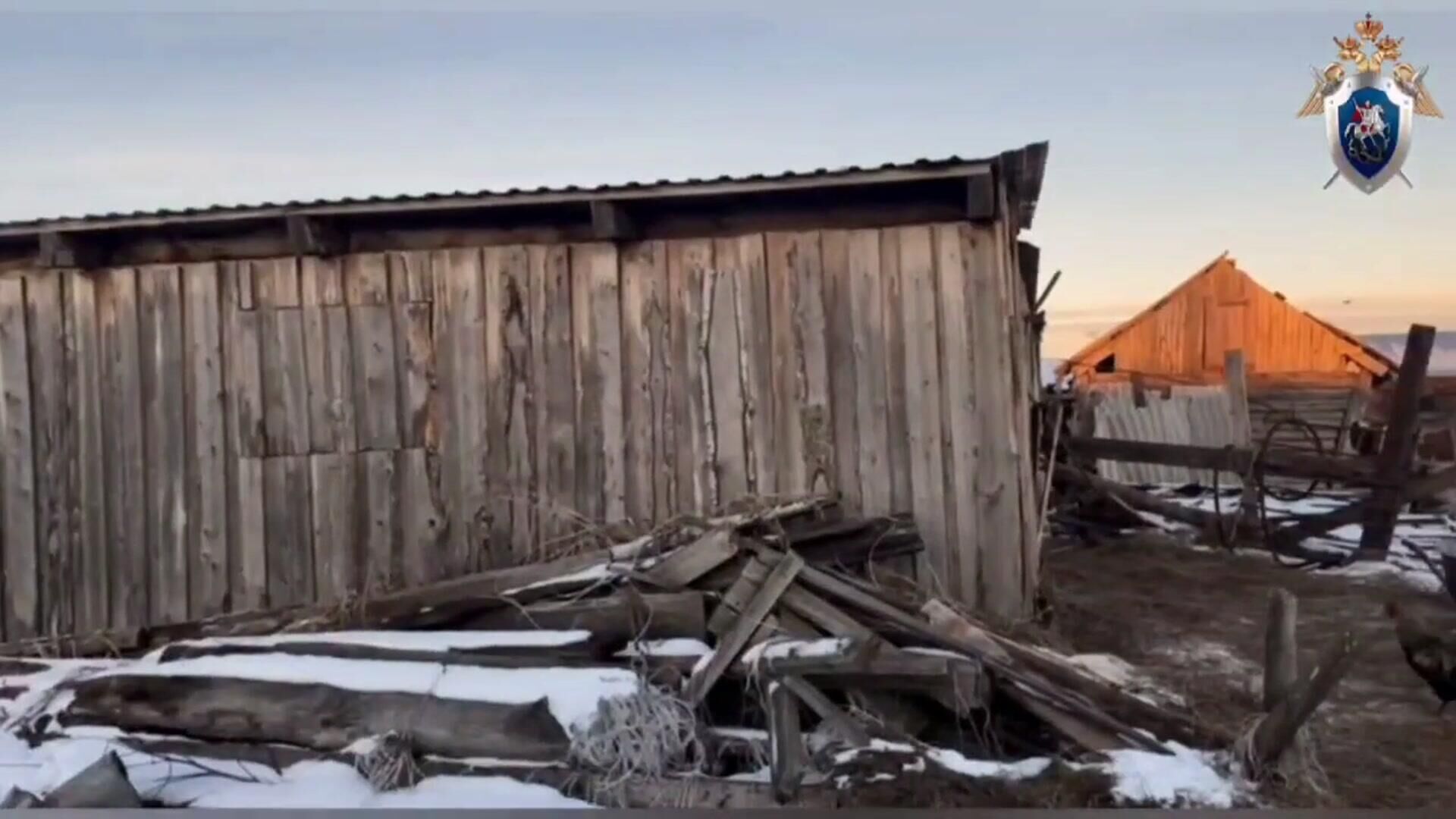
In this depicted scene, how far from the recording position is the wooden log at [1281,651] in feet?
11.2

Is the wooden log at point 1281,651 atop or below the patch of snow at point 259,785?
atop

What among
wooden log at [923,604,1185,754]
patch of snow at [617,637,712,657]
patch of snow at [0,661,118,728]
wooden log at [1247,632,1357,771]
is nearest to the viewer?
wooden log at [1247,632,1357,771]

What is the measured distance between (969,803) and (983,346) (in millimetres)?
1669

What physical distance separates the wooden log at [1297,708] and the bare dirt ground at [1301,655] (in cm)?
9

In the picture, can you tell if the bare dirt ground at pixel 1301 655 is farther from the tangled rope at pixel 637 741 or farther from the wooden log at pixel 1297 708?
the tangled rope at pixel 637 741

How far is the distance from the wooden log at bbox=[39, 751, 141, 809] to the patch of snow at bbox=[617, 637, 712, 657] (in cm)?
140

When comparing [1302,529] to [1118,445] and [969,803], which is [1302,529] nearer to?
[1118,445]

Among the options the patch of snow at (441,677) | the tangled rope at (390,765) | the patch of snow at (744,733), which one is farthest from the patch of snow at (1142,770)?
the tangled rope at (390,765)

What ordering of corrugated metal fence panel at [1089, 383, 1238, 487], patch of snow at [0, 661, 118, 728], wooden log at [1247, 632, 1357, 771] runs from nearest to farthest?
wooden log at [1247, 632, 1357, 771], patch of snow at [0, 661, 118, 728], corrugated metal fence panel at [1089, 383, 1238, 487]

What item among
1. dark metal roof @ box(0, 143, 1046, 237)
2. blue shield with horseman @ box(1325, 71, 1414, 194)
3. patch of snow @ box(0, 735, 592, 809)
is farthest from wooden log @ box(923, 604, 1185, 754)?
blue shield with horseman @ box(1325, 71, 1414, 194)

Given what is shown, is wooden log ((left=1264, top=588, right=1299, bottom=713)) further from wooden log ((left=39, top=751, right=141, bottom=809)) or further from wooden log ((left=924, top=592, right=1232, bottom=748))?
wooden log ((left=39, top=751, right=141, bottom=809))

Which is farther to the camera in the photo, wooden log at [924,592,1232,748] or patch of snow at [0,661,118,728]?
patch of snow at [0,661,118,728]

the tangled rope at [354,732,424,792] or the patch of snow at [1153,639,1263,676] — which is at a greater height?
the patch of snow at [1153,639,1263,676]

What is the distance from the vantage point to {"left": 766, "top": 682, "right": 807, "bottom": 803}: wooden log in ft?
11.1
